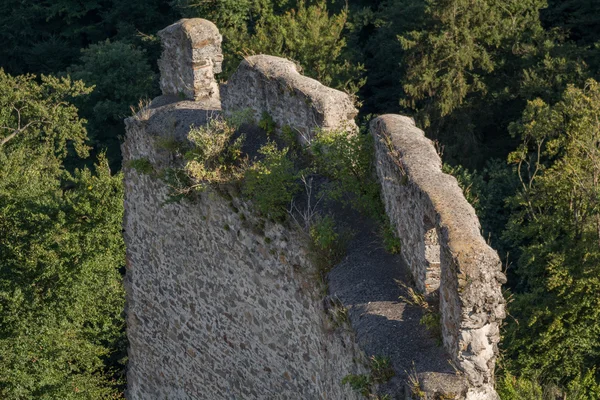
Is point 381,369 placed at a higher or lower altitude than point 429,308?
lower

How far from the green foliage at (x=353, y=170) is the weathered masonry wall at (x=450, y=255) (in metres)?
0.55

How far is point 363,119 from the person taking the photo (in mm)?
23719

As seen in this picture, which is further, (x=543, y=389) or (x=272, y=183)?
(x=543, y=389)

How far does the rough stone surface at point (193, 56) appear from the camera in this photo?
408 inches

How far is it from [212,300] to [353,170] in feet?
8.49

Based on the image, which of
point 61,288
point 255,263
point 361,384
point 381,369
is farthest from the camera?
point 61,288

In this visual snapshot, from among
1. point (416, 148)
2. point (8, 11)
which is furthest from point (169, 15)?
point (416, 148)

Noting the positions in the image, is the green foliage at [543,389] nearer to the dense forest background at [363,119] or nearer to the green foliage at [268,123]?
the dense forest background at [363,119]

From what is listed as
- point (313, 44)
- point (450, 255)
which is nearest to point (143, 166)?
point (450, 255)

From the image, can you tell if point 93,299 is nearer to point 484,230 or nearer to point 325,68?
point 484,230

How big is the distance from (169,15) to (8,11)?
→ 6642 millimetres

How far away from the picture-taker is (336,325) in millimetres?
7047

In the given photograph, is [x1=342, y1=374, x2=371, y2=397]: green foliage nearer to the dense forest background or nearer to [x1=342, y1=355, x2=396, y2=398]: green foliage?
[x1=342, y1=355, x2=396, y2=398]: green foliage

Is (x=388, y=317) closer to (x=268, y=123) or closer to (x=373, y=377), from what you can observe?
(x=373, y=377)
